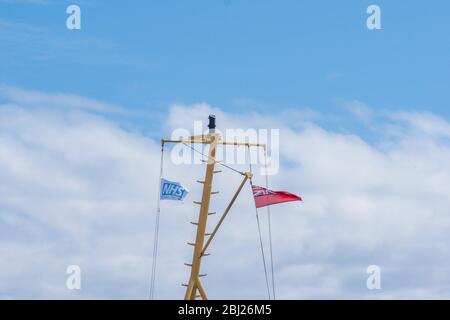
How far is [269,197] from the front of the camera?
2451 inches

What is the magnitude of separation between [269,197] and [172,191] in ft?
21.6

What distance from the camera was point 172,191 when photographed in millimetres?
59906

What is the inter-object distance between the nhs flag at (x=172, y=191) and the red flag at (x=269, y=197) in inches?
199

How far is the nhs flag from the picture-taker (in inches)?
2352

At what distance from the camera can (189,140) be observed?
60562 mm

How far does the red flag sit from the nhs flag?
506cm

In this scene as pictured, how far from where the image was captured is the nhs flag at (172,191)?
59.8 m

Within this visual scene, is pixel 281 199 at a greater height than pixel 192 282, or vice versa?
pixel 281 199

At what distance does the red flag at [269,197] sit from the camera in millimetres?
61906
